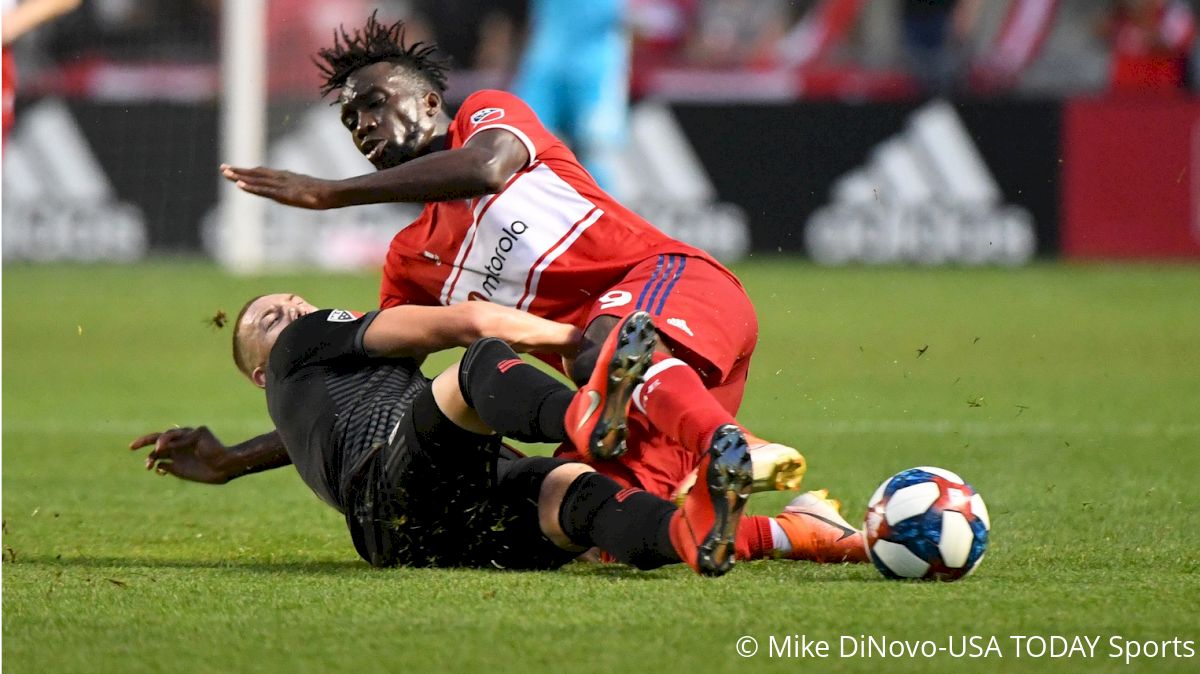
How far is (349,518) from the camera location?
4.25 m

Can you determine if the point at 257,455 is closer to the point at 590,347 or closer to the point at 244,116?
the point at 590,347

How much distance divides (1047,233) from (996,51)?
251 cm

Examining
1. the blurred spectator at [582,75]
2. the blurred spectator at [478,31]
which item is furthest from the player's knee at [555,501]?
the blurred spectator at [478,31]

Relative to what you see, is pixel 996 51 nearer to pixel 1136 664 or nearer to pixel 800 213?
pixel 800 213

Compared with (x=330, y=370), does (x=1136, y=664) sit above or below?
below

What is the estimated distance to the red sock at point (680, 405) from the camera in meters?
3.72

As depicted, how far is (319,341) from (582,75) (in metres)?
9.98

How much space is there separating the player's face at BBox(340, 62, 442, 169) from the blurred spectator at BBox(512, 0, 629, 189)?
9228 mm

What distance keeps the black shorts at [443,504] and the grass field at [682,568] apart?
9 centimetres

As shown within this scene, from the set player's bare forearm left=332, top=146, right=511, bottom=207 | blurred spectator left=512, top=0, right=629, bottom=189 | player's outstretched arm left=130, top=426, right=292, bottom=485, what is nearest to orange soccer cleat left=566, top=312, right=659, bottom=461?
player's bare forearm left=332, top=146, right=511, bottom=207

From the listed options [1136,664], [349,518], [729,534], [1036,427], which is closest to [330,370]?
[349,518]

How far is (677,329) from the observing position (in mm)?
4316

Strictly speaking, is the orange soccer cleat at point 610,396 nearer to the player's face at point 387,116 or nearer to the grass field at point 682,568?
the grass field at point 682,568

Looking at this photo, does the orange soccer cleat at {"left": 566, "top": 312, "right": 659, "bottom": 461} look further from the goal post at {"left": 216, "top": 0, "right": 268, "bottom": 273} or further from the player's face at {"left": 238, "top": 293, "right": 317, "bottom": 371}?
the goal post at {"left": 216, "top": 0, "right": 268, "bottom": 273}
